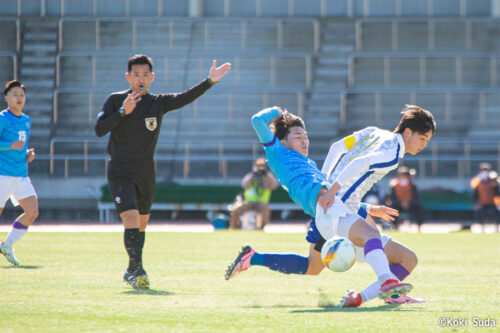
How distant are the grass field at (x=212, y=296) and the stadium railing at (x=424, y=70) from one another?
69.4ft

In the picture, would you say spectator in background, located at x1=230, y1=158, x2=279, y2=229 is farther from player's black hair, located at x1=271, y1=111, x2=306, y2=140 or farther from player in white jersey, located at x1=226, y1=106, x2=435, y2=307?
player's black hair, located at x1=271, y1=111, x2=306, y2=140

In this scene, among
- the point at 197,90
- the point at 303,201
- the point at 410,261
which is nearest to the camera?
the point at 303,201

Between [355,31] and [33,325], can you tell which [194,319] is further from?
[355,31]

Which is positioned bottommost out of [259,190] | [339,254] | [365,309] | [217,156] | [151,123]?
[259,190]

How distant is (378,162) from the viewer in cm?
645

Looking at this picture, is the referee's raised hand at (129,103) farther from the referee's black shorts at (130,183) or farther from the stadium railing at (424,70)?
the stadium railing at (424,70)

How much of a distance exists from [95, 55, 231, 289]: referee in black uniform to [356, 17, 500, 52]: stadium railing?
1077 inches

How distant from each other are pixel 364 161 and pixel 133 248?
7.97 ft

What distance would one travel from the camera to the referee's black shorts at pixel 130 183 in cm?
770

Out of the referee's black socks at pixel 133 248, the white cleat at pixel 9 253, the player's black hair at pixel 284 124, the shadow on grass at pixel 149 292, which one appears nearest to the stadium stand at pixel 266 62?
the white cleat at pixel 9 253

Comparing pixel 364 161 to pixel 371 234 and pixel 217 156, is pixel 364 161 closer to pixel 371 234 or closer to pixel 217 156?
pixel 371 234

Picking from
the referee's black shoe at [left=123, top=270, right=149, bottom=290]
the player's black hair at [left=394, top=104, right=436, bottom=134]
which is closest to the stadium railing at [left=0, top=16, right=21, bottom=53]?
the referee's black shoe at [left=123, top=270, right=149, bottom=290]

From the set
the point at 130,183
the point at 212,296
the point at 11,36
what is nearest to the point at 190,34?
the point at 11,36

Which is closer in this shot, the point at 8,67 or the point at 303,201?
the point at 303,201
